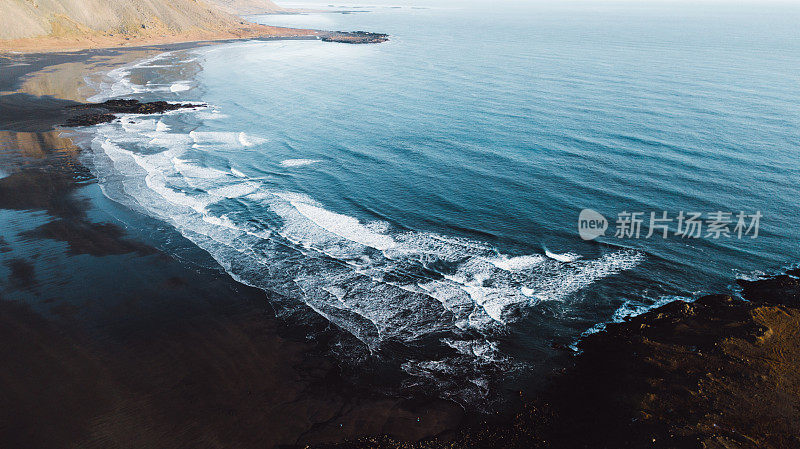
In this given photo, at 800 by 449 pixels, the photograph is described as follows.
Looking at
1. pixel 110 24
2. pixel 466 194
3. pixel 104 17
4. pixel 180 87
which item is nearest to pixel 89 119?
pixel 180 87

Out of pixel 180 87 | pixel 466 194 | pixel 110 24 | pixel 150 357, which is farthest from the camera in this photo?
pixel 110 24

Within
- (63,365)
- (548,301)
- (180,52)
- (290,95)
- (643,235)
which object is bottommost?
(63,365)

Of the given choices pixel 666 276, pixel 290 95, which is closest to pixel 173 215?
pixel 666 276

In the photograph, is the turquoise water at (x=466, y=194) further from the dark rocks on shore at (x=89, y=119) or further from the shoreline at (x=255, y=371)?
the dark rocks on shore at (x=89, y=119)

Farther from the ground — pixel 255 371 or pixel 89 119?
pixel 89 119

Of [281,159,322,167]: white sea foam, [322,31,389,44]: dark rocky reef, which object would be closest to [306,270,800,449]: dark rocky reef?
[281,159,322,167]: white sea foam

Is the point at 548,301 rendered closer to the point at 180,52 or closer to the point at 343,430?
the point at 343,430

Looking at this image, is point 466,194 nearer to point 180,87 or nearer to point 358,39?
point 180,87

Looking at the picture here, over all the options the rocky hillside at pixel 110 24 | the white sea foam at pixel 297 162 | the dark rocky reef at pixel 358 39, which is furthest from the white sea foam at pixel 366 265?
the dark rocky reef at pixel 358 39
